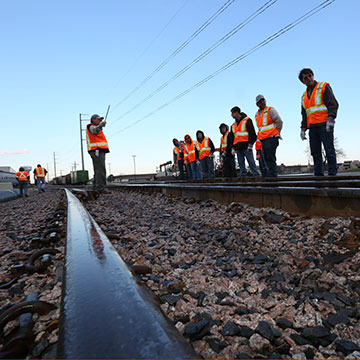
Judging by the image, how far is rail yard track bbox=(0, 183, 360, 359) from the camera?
75 centimetres

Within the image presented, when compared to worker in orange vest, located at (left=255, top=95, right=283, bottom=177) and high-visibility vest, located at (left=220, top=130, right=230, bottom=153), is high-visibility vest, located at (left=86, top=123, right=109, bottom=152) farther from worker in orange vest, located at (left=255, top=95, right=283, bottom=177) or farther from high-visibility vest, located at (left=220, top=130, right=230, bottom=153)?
high-visibility vest, located at (left=220, top=130, right=230, bottom=153)

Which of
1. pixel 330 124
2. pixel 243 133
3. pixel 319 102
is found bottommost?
pixel 330 124

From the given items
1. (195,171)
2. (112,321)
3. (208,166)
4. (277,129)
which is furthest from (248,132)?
(112,321)

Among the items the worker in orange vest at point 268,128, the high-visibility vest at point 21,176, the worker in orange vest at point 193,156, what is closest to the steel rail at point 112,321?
the worker in orange vest at point 268,128

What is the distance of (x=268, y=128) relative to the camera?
723 cm

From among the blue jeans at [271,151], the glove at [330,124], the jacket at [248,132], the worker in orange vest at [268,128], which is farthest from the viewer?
the jacket at [248,132]

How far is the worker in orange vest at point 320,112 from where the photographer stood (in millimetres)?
5742

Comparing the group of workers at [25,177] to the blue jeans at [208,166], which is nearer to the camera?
the blue jeans at [208,166]

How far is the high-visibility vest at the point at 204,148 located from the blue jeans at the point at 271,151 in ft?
15.7

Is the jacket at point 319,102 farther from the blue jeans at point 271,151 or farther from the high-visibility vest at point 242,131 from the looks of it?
the high-visibility vest at point 242,131

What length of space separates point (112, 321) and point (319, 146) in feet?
21.5

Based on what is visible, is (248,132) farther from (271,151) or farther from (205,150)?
(205,150)

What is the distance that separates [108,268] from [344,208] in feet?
7.91

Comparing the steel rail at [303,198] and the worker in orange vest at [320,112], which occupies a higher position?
the worker in orange vest at [320,112]
